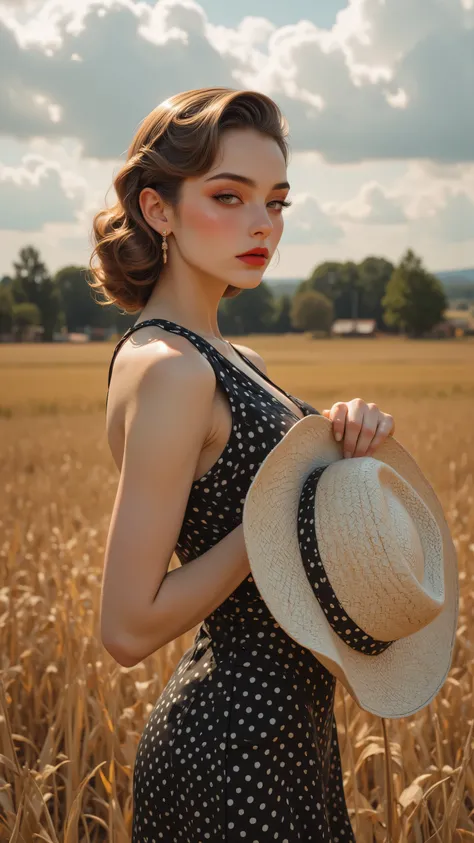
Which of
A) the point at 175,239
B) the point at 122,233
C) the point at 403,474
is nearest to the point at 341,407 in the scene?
the point at 403,474

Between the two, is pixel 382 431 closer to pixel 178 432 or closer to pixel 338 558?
pixel 338 558

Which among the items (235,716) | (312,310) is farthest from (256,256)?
(312,310)

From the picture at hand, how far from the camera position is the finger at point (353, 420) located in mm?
1642

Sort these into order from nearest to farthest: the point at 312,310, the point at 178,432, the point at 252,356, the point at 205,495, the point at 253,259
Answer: the point at 178,432 → the point at 205,495 → the point at 253,259 → the point at 252,356 → the point at 312,310

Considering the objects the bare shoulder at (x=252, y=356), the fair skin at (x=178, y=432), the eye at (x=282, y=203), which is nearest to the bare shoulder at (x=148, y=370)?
the fair skin at (x=178, y=432)

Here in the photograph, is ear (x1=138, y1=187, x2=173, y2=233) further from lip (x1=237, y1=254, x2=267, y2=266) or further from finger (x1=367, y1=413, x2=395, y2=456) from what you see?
finger (x1=367, y1=413, x2=395, y2=456)

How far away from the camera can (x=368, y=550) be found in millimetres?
1488

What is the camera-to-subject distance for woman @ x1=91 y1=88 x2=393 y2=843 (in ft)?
4.79

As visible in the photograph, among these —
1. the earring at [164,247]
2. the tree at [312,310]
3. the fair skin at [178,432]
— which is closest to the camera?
the fair skin at [178,432]

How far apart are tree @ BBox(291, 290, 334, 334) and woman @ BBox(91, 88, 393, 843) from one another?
17.8 metres

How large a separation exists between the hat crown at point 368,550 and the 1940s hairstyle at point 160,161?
0.58m

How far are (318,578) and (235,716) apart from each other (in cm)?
27

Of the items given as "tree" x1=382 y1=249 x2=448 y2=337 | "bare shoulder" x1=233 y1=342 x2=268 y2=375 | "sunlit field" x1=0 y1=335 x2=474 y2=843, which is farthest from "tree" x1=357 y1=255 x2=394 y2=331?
"bare shoulder" x1=233 y1=342 x2=268 y2=375

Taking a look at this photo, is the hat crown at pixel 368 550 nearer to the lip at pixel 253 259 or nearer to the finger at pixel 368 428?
the finger at pixel 368 428
